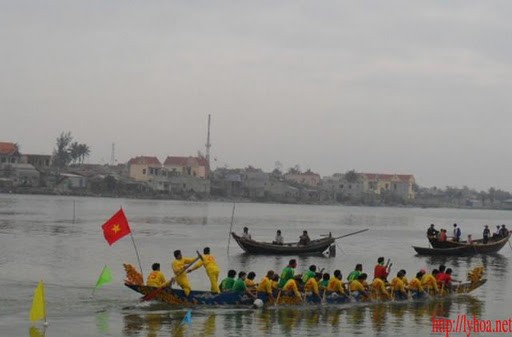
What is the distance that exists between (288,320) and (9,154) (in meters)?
134

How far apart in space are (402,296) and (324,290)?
3077mm

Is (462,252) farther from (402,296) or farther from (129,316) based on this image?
(129,316)

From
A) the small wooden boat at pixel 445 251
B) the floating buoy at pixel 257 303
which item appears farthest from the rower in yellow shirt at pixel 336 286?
the small wooden boat at pixel 445 251

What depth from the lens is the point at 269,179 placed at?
645 ft

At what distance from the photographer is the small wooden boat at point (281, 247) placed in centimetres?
4344

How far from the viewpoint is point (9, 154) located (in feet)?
485

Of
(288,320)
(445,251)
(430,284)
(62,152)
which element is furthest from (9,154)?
(288,320)

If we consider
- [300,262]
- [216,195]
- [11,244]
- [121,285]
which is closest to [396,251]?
[300,262]

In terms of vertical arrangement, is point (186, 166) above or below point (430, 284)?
A: above

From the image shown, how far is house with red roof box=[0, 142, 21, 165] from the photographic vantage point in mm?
147625

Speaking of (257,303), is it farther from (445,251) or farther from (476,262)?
(476,262)

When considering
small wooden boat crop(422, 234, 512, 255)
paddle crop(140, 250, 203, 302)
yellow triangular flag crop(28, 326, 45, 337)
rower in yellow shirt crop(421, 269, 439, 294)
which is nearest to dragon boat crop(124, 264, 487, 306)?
paddle crop(140, 250, 203, 302)

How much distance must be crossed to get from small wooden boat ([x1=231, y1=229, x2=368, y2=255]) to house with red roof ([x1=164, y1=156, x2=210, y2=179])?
426 feet

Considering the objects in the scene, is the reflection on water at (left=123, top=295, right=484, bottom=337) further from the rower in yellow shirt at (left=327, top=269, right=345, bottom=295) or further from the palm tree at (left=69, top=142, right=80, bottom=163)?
the palm tree at (left=69, top=142, right=80, bottom=163)
